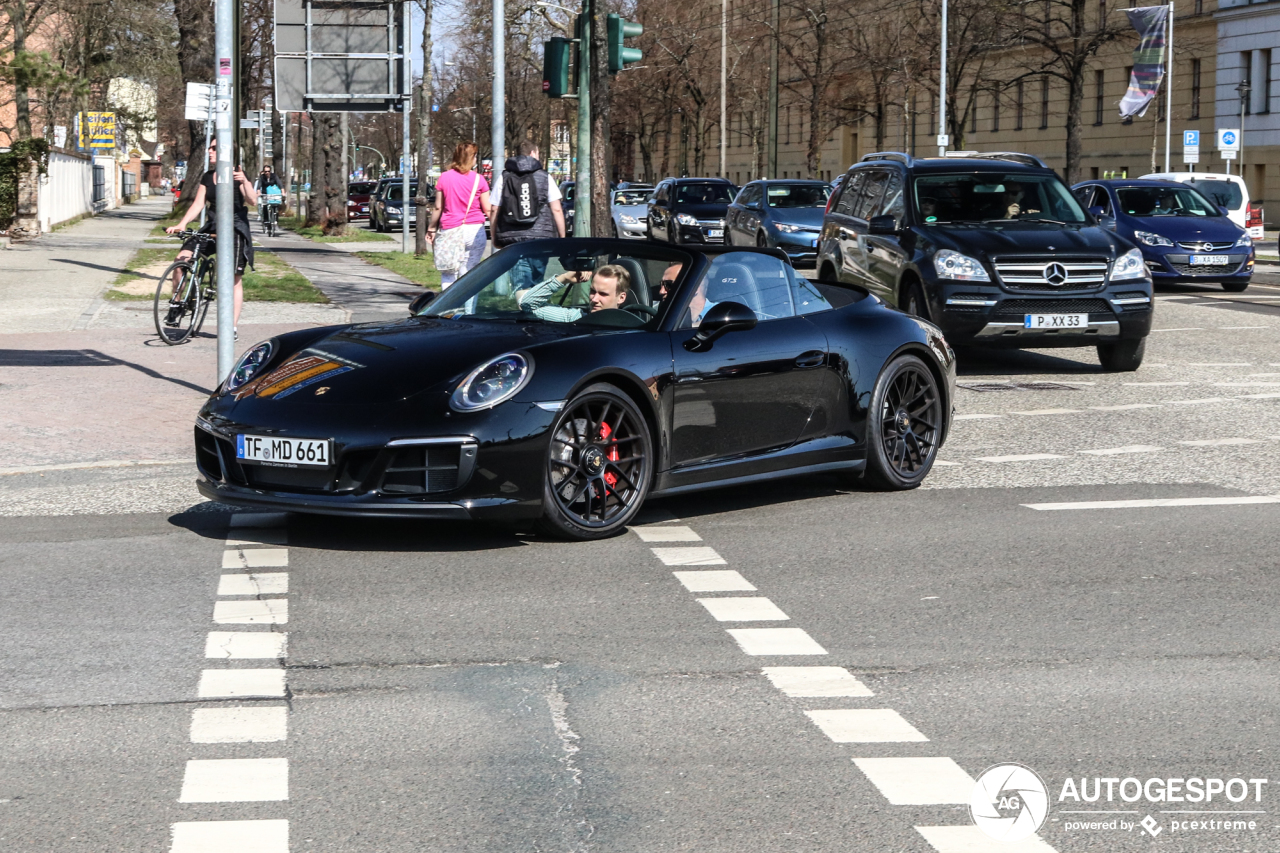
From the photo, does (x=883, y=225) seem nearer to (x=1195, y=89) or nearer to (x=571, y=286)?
(x=571, y=286)

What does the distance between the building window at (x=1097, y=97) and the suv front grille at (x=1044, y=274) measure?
173 ft

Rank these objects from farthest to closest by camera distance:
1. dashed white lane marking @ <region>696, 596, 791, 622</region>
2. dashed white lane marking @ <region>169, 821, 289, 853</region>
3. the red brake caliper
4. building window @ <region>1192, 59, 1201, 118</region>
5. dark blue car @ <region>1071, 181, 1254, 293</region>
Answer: building window @ <region>1192, 59, 1201, 118</region>
dark blue car @ <region>1071, 181, 1254, 293</region>
the red brake caliper
dashed white lane marking @ <region>696, 596, 791, 622</region>
dashed white lane marking @ <region>169, 821, 289, 853</region>

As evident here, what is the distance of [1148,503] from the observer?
867cm

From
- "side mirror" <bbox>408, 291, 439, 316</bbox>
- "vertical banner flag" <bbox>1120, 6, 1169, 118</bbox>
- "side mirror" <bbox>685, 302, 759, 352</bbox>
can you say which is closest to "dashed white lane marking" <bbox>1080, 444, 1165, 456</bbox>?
"side mirror" <bbox>685, 302, 759, 352</bbox>

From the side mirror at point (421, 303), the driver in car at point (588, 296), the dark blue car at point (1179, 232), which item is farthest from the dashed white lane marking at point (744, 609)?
the dark blue car at point (1179, 232)

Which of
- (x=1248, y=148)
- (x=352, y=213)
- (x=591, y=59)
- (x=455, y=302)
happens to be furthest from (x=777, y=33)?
(x=455, y=302)

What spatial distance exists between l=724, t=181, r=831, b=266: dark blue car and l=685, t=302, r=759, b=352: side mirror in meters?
21.3

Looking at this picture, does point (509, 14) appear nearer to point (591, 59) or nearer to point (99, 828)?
point (591, 59)

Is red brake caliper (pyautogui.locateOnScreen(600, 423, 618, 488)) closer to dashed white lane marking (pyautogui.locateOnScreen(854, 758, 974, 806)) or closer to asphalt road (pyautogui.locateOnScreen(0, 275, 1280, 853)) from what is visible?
asphalt road (pyautogui.locateOnScreen(0, 275, 1280, 853))

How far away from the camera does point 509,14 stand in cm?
5459

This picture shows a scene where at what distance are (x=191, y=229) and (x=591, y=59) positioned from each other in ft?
17.5

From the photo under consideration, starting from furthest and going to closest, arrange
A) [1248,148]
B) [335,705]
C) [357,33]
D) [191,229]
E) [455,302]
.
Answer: [1248,148]
[191,229]
[357,33]
[455,302]
[335,705]

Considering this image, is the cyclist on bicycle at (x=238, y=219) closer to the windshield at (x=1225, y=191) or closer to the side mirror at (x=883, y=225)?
the side mirror at (x=883, y=225)

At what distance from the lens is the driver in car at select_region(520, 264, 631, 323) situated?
8.06m
